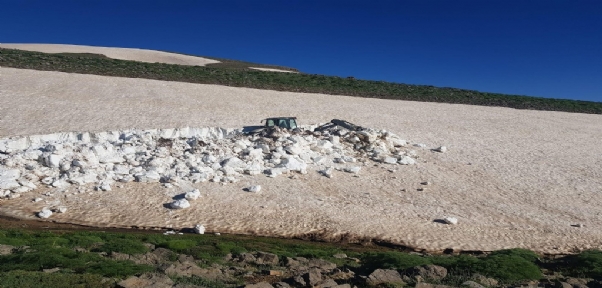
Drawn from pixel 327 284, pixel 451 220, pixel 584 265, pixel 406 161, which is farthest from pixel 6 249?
pixel 406 161

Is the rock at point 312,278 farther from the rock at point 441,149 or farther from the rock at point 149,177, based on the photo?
the rock at point 441,149

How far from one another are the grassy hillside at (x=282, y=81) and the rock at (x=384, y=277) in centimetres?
3152

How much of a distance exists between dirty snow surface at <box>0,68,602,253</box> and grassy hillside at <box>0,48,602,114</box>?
9306mm

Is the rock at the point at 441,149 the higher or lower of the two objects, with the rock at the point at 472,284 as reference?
higher

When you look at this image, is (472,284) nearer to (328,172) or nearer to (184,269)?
(184,269)

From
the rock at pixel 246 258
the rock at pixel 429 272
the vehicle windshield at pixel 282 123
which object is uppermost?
the vehicle windshield at pixel 282 123

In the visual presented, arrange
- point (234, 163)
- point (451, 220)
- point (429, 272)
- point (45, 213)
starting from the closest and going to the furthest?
point (429, 272), point (45, 213), point (451, 220), point (234, 163)

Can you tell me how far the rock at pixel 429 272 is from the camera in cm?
826

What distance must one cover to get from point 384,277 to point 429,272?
98 cm

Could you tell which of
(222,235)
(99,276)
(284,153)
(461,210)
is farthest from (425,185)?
(99,276)

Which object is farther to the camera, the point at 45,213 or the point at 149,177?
the point at 149,177

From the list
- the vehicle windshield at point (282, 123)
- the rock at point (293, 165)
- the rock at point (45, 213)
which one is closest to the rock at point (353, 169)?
the rock at point (293, 165)

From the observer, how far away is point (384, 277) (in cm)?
798

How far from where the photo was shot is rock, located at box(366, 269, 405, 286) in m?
7.76
